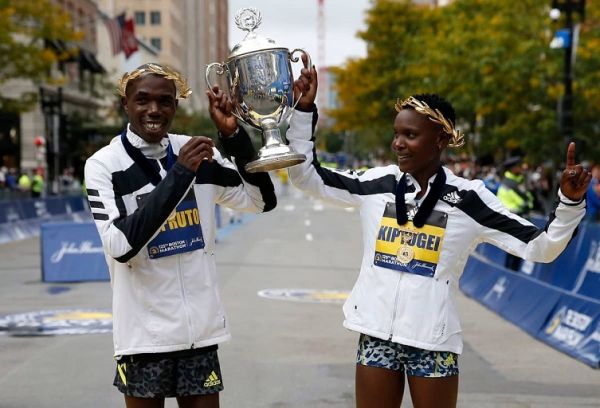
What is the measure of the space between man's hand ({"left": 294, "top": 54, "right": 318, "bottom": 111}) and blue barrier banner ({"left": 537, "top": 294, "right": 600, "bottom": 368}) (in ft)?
17.8

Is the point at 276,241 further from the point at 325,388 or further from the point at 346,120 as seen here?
the point at 346,120

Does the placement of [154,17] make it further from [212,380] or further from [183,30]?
[212,380]

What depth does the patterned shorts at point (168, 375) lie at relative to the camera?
4.11 metres

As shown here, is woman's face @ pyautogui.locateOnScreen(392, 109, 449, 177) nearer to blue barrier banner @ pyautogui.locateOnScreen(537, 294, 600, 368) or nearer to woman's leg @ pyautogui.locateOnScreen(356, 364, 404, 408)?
woman's leg @ pyautogui.locateOnScreen(356, 364, 404, 408)

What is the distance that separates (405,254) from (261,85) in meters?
0.99

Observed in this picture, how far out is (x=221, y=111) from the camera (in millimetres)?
4289

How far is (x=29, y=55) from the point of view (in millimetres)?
32719

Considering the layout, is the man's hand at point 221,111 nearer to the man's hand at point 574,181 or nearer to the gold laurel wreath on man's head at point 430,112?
the gold laurel wreath on man's head at point 430,112

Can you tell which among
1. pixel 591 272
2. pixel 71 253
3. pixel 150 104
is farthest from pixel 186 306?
pixel 71 253

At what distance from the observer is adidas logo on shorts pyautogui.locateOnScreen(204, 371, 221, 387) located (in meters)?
4.14

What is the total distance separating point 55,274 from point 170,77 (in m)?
11.5

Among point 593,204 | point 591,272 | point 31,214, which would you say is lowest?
point 31,214

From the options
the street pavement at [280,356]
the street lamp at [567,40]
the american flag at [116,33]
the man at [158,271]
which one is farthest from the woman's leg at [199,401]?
the american flag at [116,33]

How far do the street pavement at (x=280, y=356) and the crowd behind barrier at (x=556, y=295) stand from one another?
0.56 feet
